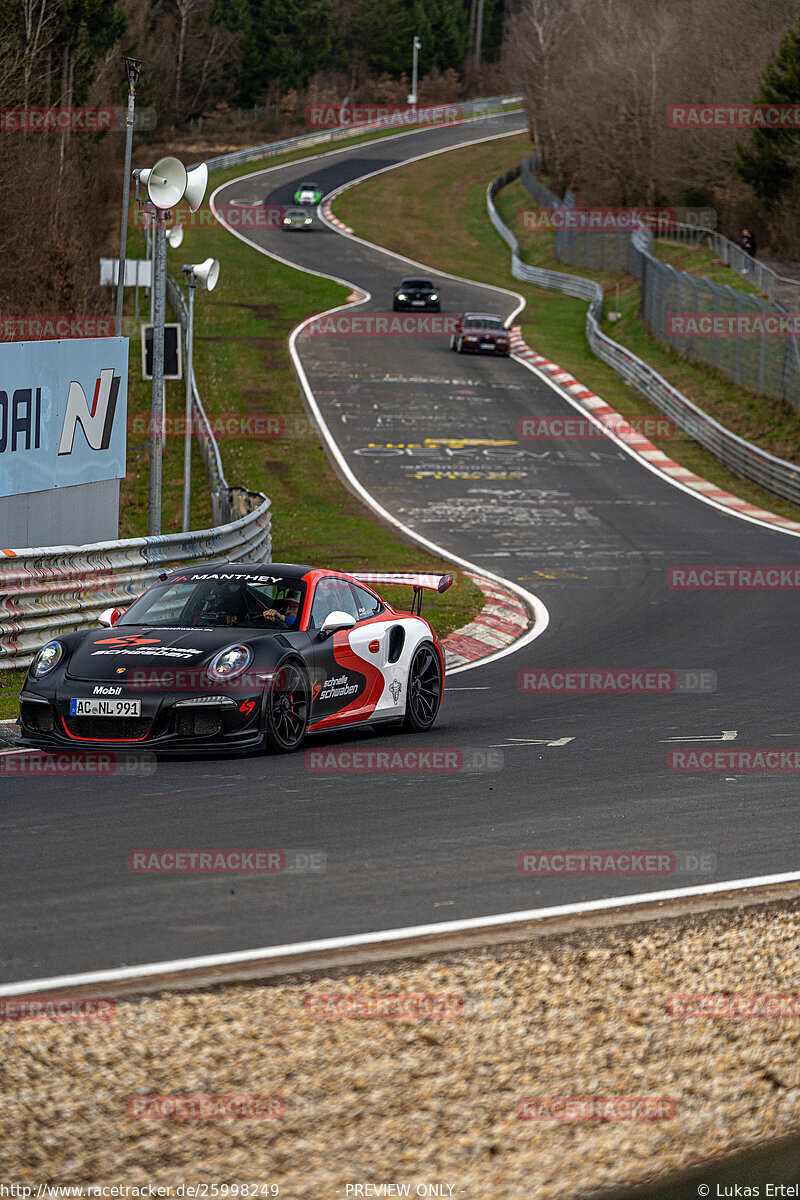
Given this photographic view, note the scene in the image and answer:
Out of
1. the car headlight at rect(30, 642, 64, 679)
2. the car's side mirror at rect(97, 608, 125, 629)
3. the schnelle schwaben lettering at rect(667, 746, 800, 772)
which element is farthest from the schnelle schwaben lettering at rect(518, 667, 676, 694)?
the car headlight at rect(30, 642, 64, 679)

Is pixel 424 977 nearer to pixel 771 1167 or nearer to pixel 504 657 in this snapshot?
pixel 771 1167

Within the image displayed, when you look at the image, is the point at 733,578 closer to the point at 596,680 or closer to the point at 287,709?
the point at 596,680

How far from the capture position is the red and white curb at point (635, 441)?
30347 mm

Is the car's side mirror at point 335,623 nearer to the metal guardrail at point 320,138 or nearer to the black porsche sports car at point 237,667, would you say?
the black porsche sports car at point 237,667

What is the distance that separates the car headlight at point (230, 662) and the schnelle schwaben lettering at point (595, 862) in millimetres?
2938

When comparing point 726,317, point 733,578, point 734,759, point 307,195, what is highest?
point 734,759

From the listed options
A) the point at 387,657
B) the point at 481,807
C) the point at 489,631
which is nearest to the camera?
the point at 481,807

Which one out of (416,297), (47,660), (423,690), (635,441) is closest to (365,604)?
(423,690)

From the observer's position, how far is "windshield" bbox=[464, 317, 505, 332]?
47656 mm

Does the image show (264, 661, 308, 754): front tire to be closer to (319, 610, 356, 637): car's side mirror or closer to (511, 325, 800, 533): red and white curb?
(319, 610, 356, 637): car's side mirror

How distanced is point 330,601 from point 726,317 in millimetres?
31393

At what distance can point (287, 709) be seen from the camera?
1022cm

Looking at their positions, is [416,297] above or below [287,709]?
below

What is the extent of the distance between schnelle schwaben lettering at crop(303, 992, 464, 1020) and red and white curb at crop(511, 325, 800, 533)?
2355 cm
